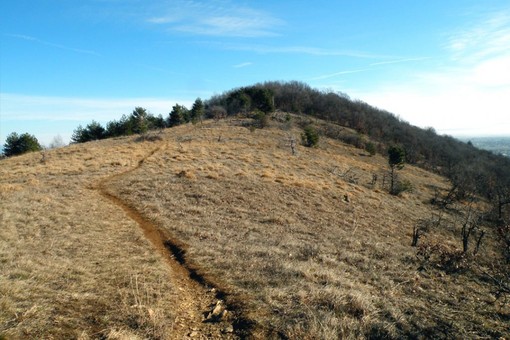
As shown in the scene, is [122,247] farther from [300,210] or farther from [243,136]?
[243,136]

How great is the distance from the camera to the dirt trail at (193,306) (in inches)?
257

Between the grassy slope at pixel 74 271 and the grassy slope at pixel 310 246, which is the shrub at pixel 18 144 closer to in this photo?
the grassy slope at pixel 310 246

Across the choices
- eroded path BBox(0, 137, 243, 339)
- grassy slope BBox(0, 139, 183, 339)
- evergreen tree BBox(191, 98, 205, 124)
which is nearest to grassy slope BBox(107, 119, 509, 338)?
eroded path BBox(0, 137, 243, 339)

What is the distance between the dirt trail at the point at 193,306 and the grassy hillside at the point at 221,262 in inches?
1.7

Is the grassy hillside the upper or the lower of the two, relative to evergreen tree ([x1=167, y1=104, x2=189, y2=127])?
lower

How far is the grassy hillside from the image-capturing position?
668 cm

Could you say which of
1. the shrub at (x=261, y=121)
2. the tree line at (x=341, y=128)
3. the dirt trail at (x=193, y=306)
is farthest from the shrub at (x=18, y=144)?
the dirt trail at (x=193, y=306)

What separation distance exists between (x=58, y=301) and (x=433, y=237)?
22.9 metres

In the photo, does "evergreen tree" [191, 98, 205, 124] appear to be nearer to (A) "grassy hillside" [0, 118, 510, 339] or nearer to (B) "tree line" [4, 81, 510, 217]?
(B) "tree line" [4, 81, 510, 217]

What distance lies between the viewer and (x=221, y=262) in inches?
414

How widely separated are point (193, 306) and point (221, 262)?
9.27 feet

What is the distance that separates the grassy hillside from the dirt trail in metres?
0.04

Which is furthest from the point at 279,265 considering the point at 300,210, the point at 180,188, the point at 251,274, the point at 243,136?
the point at 243,136

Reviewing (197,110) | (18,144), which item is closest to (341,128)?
(197,110)
